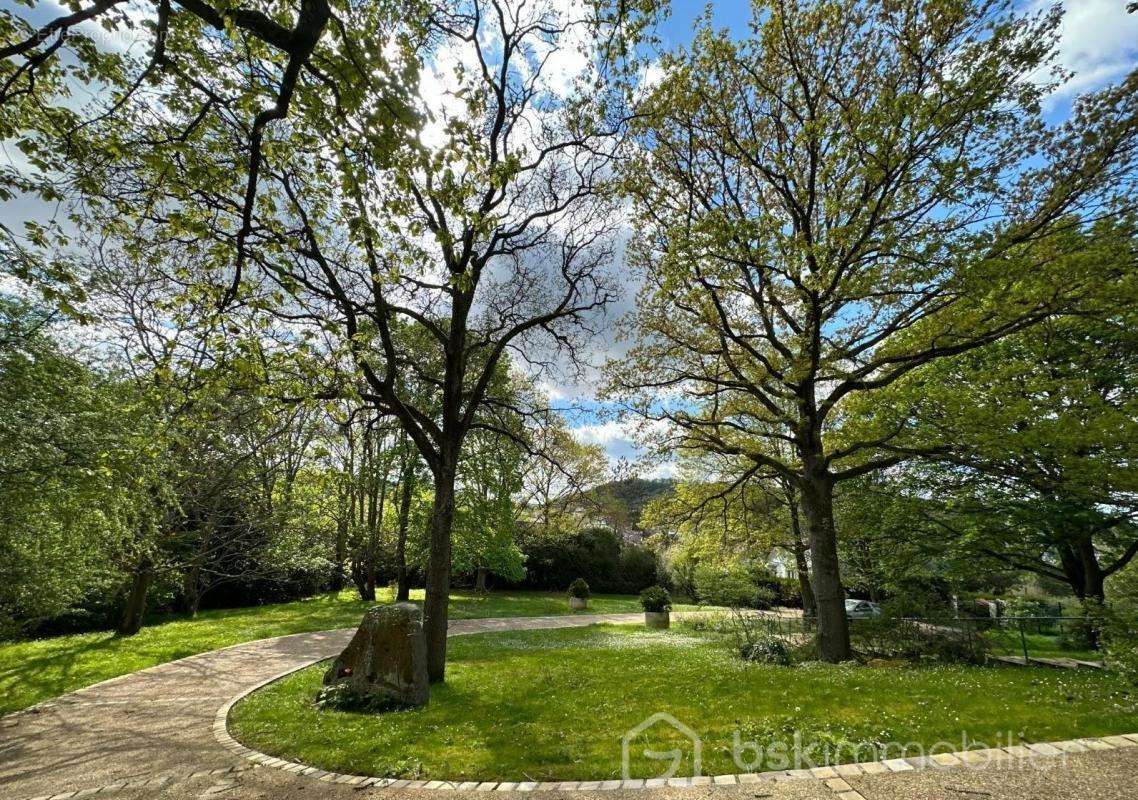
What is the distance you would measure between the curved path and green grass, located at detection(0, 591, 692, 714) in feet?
3.59

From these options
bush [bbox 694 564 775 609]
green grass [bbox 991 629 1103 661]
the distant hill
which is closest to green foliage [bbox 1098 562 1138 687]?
green grass [bbox 991 629 1103 661]

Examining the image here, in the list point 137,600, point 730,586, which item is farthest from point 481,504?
point 730,586

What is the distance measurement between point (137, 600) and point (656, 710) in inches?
609

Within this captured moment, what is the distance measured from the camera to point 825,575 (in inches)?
461

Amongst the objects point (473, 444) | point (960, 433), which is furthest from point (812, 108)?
point (473, 444)

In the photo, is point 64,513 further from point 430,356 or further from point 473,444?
point 473,444

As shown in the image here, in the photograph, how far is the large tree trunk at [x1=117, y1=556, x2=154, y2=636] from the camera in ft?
46.2

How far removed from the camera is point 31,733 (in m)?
6.90

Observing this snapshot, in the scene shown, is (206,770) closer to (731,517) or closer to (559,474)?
(731,517)

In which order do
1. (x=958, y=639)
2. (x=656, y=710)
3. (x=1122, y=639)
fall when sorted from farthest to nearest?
(x=958, y=639), (x=656, y=710), (x=1122, y=639)

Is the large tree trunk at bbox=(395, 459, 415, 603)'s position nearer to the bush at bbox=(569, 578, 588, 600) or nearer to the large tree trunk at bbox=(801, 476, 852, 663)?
the bush at bbox=(569, 578, 588, 600)

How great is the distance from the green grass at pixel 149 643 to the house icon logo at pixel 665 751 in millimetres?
9808

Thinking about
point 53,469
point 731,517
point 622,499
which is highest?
point 622,499

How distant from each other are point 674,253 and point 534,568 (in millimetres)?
28752
